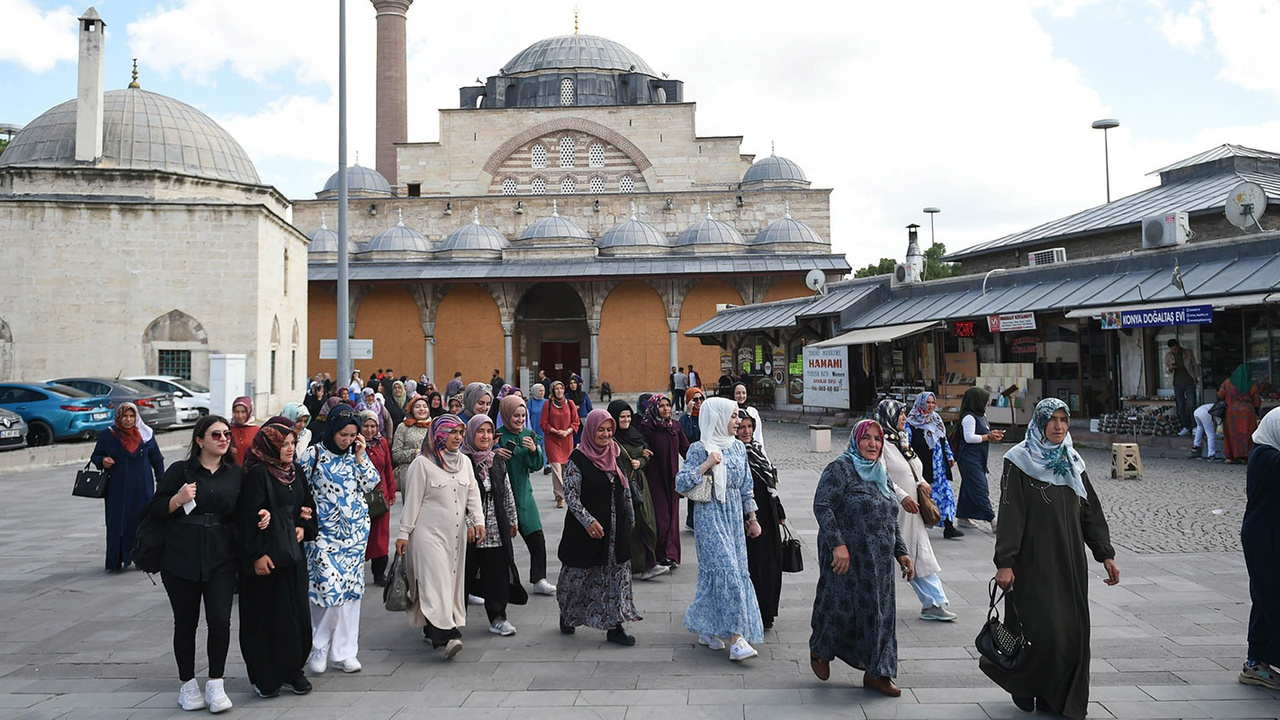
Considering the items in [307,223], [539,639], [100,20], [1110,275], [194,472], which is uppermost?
[100,20]

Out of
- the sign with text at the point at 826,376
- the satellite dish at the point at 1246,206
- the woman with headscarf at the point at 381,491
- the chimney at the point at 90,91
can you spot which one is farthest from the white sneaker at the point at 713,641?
the chimney at the point at 90,91

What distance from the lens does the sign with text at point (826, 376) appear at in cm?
1839

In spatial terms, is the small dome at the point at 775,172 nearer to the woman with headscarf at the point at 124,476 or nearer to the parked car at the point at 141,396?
the parked car at the point at 141,396

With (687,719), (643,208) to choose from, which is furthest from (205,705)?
(643,208)

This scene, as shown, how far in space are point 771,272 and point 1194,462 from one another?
60.3ft

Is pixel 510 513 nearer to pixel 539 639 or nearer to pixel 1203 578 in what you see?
pixel 539 639

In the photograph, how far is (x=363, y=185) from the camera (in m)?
38.0

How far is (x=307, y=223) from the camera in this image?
37031 mm

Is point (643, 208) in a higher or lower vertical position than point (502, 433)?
higher

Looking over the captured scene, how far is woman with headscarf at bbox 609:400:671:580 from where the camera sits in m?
6.08

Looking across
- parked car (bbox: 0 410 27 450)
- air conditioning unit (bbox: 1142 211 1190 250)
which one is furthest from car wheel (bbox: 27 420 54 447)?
air conditioning unit (bbox: 1142 211 1190 250)

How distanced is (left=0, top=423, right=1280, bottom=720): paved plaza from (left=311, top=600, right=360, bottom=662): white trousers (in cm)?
13

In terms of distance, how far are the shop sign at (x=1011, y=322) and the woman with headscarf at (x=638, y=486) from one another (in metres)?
9.80

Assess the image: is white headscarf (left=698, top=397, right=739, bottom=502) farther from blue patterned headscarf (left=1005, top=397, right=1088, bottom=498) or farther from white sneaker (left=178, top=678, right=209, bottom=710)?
white sneaker (left=178, top=678, right=209, bottom=710)
